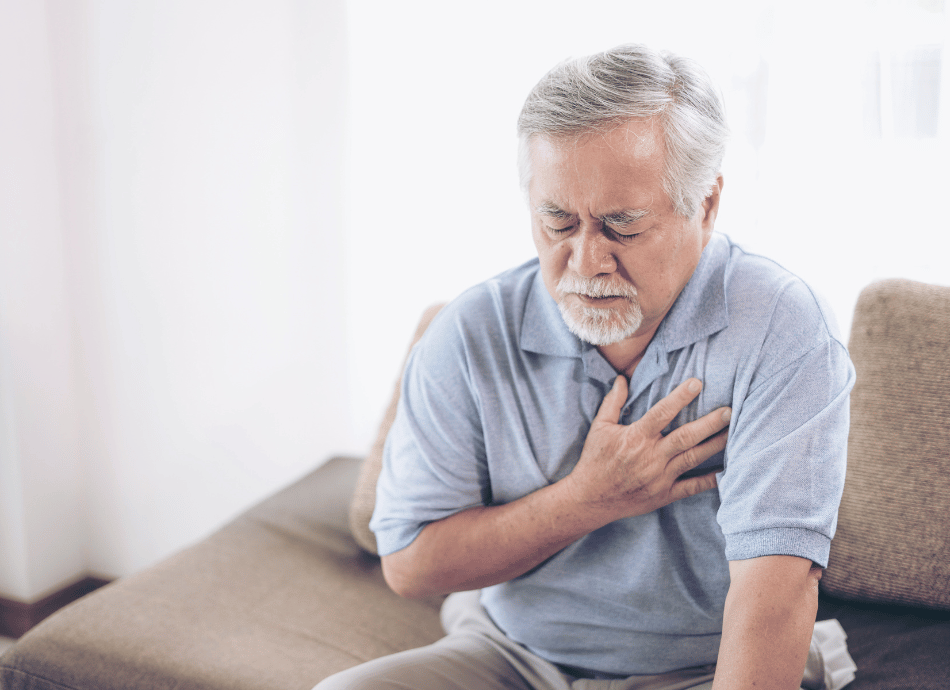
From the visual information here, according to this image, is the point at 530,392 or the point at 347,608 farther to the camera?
the point at 347,608

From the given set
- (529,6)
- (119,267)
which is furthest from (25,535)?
(529,6)

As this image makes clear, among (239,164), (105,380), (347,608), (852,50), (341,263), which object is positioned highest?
(852,50)

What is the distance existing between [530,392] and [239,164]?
1371 mm

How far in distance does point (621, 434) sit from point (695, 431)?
0.32 ft

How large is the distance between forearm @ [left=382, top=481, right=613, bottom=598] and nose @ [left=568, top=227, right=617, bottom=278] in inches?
12.4

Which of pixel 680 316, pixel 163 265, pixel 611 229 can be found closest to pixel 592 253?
pixel 611 229

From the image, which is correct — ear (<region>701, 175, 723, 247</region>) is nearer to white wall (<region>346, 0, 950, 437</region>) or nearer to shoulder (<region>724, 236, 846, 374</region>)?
shoulder (<region>724, 236, 846, 374</region>)

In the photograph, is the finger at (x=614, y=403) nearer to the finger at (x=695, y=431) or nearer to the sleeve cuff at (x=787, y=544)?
the finger at (x=695, y=431)

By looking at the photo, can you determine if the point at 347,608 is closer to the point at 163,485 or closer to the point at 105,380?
the point at 163,485

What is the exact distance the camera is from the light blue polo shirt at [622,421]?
2.88ft

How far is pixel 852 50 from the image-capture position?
1432mm

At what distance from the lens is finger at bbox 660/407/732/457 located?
91 cm

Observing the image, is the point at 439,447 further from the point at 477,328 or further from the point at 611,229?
the point at 611,229

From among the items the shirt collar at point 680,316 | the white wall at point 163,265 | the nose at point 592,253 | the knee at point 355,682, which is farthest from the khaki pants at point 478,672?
the white wall at point 163,265
